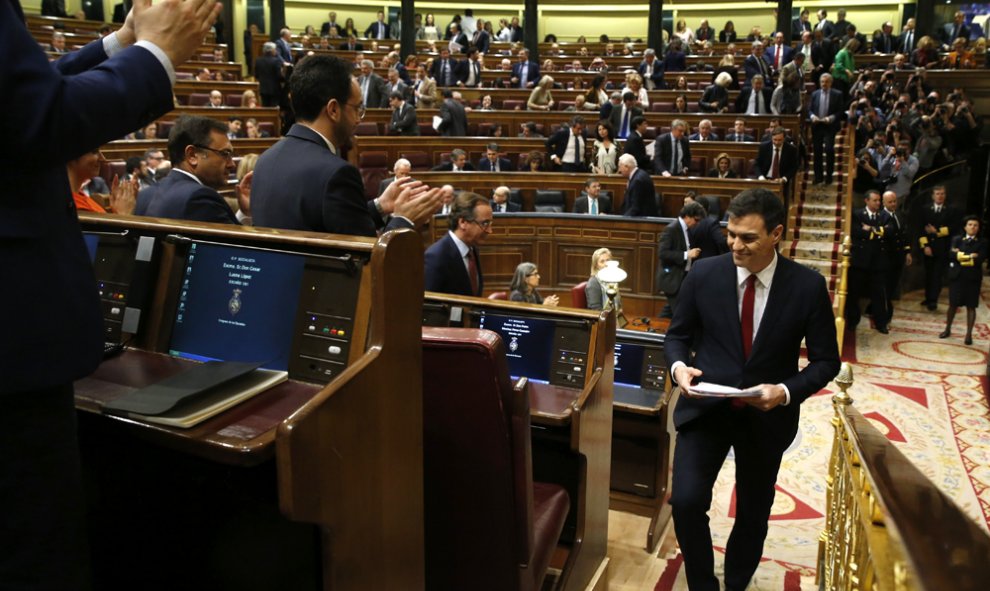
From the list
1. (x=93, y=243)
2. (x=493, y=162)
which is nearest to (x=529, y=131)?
(x=493, y=162)

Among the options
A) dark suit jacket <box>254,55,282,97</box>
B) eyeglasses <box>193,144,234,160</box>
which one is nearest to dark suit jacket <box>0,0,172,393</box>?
eyeglasses <box>193,144,234,160</box>

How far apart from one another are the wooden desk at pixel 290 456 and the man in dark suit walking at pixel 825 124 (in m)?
10.4

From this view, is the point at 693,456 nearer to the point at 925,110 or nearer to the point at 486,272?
the point at 486,272

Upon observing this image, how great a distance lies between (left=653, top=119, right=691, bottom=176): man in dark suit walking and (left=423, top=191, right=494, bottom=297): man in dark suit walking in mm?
6261

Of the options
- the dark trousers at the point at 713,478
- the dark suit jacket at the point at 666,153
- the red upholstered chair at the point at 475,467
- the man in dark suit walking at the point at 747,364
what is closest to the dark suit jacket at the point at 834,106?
the dark suit jacket at the point at 666,153

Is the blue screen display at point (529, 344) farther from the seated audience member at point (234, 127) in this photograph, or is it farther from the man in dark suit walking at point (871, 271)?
the seated audience member at point (234, 127)

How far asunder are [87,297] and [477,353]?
0.75 m

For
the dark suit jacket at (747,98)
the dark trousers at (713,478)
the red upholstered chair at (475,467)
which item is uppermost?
the dark suit jacket at (747,98)

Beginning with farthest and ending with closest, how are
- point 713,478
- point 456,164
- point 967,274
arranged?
point 456,164
point 967,274
point 713,478

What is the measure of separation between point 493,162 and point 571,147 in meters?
1.01

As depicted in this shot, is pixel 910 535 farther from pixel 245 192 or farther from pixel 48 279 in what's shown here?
pixel 245 192

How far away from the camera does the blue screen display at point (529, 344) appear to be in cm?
276

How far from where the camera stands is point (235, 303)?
1617 millimetres

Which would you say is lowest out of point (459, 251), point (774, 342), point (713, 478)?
point (713, 478)
